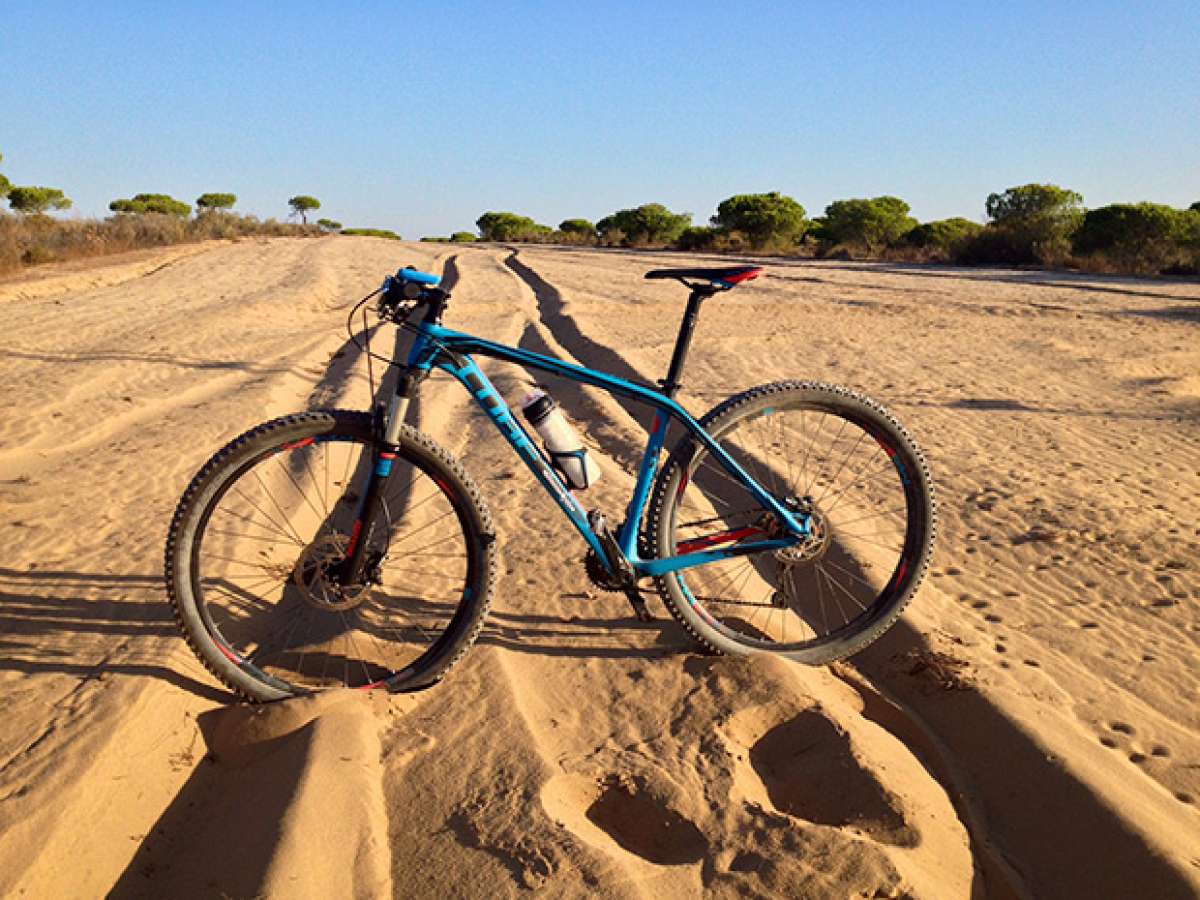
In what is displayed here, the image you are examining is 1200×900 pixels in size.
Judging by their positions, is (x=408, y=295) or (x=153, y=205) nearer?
(x=408, y=295)

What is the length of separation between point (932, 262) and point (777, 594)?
78.1ft

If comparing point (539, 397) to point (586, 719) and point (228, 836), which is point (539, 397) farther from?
point (228, 836)

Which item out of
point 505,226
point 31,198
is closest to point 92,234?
point 31,198

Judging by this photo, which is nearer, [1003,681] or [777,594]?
[1003,681]

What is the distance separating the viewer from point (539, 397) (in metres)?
2.62

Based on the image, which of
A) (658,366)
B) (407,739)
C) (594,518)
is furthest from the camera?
(658,366)

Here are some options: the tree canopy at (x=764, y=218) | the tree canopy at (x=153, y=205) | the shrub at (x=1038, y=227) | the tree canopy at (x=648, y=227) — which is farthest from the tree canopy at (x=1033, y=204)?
the tree canopy at (x=153, y=205)

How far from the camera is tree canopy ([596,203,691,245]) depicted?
4116cm

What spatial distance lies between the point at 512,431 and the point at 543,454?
0.48 feet

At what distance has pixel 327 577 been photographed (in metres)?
2.64

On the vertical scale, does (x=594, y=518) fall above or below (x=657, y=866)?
above

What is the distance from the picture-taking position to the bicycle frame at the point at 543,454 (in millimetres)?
2525

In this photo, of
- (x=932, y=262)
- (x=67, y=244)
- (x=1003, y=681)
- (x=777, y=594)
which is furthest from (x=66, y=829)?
(x=932, y=262)

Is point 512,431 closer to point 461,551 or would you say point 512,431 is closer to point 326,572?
point 326,572
